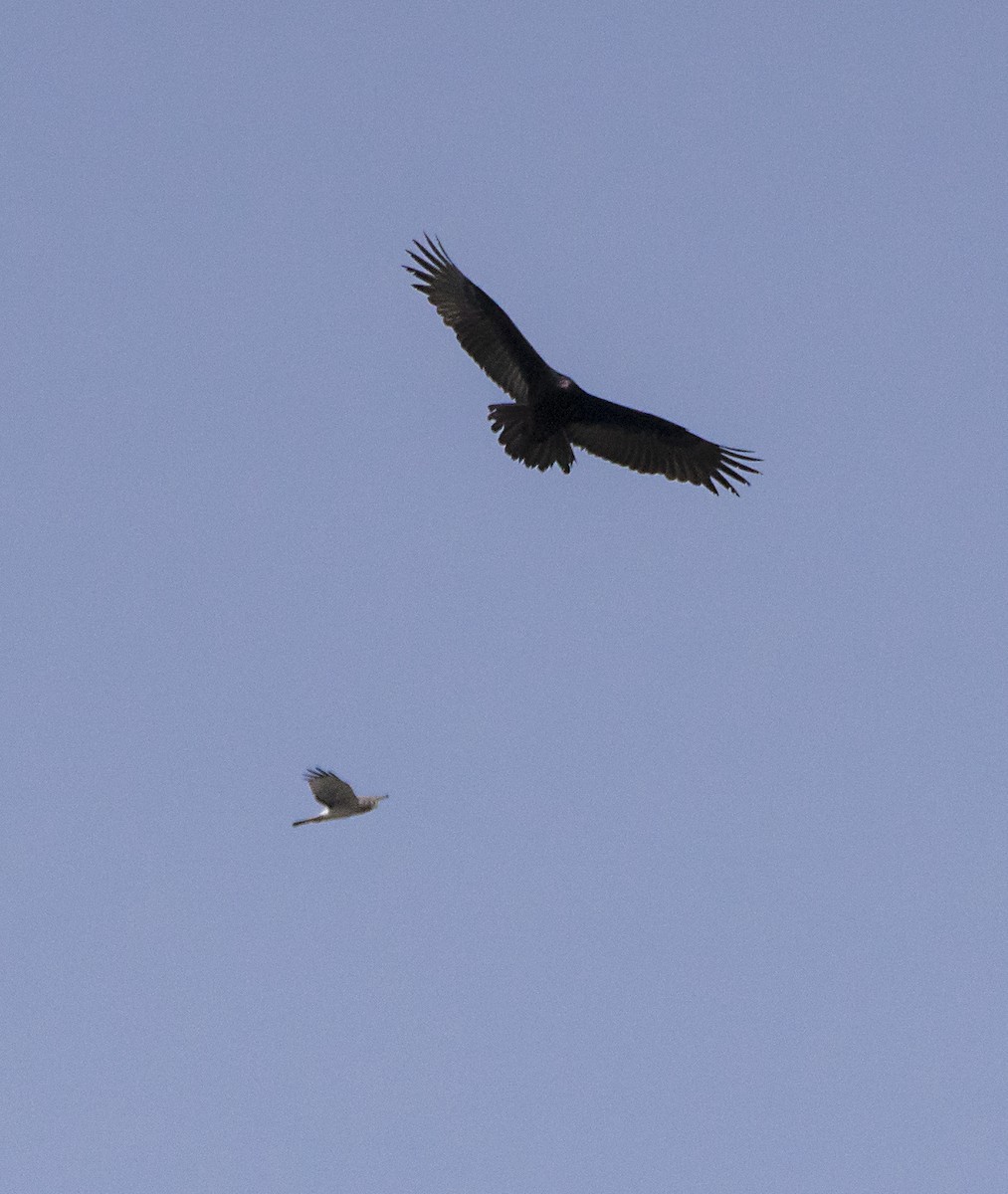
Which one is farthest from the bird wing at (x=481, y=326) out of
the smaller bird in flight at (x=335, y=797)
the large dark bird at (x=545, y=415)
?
the smaller bird in flight at (x=335, y=797)

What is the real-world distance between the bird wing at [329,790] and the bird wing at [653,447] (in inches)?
219

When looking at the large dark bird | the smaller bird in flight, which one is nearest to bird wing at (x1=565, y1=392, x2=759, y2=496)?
the large dark bird

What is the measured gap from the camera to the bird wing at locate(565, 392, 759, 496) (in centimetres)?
2116

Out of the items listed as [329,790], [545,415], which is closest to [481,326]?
[545,415]

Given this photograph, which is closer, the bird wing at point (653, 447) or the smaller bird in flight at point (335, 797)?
the smaller bird in flight at point (335, 797)

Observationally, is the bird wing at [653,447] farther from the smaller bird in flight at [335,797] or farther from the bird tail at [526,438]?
the smaller bird in flight at [335,797]

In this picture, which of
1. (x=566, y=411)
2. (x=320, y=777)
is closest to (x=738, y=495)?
(x=566, y=411)

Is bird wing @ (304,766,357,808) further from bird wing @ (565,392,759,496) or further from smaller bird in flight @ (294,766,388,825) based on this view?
bird wing @ (565,392,759,496)

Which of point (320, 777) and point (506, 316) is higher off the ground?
point (506, 316)

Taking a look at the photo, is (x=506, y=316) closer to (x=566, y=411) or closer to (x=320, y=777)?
(x=566, y=411)

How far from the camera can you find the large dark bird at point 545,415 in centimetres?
2027

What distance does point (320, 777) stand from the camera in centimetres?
1745

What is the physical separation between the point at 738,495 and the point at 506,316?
3.48 m

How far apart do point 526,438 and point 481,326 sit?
60.1 inches
